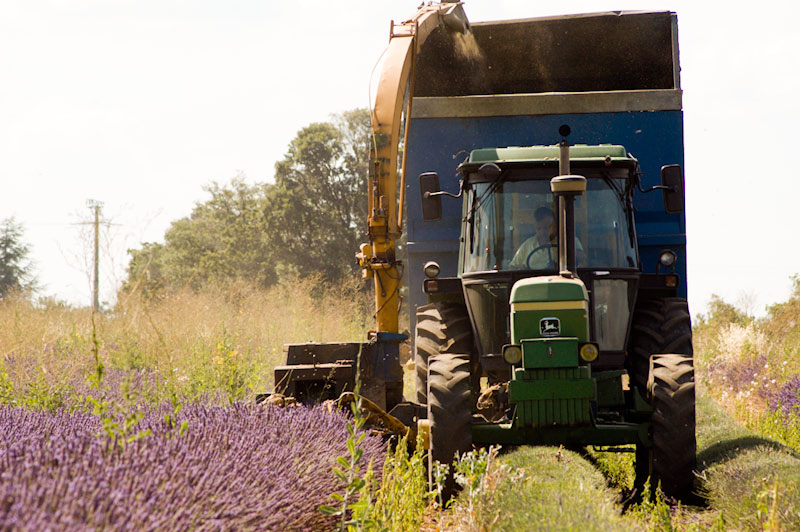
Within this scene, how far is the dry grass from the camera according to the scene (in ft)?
25.5

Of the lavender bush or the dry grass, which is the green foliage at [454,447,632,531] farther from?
the dry grass

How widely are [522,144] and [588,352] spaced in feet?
11.0

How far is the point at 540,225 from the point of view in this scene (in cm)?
640

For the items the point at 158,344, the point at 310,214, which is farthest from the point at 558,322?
the point at 310,214

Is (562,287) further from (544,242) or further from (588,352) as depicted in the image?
(544,242)

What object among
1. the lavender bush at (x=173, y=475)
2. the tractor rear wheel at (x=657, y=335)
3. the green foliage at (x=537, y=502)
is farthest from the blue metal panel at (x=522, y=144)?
the lavender bush at (x=173, y=475)


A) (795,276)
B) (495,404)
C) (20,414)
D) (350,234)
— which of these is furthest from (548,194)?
(350,234)

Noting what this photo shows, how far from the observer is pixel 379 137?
891 cm

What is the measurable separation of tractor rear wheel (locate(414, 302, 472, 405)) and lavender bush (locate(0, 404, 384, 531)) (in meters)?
1.44

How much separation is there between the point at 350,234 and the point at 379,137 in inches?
887

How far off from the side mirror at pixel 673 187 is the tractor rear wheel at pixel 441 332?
175 centimetres

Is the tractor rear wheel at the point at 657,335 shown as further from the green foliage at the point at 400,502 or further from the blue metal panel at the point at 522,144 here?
the green foliage at the point at 400,502

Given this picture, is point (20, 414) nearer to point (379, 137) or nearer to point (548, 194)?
point (548, 194)

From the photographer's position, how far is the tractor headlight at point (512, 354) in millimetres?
5887
